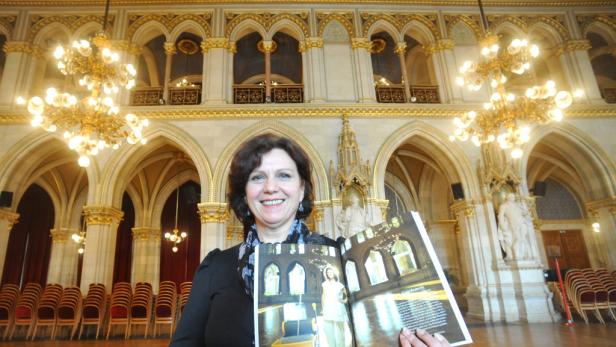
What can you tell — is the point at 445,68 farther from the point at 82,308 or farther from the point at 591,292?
the point at 82,308

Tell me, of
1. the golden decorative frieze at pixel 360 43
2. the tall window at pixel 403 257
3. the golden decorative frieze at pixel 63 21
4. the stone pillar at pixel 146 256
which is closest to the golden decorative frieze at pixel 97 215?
the stone pillar at pixel 146 256

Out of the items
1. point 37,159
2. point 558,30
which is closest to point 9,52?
point 37,159

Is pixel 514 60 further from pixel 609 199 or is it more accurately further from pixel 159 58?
pixel 159 58

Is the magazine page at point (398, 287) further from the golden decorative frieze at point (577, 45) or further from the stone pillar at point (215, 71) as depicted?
the golden decorative frieze at point (577, 45)

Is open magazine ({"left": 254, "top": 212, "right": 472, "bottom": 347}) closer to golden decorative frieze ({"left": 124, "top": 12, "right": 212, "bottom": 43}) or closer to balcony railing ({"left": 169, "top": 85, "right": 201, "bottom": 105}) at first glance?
balcony railing ({"left": 169, "top": 85, "right": 201, "bottom": 105})

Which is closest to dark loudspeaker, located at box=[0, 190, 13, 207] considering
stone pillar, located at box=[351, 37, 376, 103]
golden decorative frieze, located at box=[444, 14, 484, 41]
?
stone pillar, located at box=[351, 37, 376, 103]

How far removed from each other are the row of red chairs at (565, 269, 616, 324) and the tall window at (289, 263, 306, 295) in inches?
348

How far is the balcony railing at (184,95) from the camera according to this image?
1021 cm

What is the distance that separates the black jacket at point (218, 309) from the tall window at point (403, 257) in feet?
0.99

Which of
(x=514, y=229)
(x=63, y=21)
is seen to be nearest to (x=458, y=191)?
(x=514, y=229)

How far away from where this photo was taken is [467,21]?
11242 mm

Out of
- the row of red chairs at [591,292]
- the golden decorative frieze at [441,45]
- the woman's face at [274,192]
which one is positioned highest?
the golden decorative frieze at [441,45]

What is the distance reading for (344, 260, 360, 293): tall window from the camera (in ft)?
2.96

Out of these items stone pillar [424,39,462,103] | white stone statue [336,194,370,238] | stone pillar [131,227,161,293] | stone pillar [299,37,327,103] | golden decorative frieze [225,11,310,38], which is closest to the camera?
white stone statue [336,194,370,238]
